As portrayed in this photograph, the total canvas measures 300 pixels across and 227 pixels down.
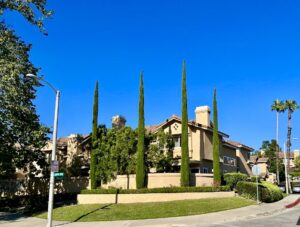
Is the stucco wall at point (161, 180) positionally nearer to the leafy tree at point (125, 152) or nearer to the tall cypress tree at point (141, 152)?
the leafy tree at point (125, 152)

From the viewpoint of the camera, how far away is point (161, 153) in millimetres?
33156

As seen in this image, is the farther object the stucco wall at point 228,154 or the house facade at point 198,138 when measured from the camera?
the stucco wall at point 228,154

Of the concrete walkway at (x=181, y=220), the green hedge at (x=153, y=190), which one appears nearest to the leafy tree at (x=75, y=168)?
the green hedge at (x=153, y=190)

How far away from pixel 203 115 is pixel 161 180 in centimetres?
1271

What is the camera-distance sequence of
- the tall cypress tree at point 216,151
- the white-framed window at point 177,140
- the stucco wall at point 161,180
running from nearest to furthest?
the stucco wall at point 161,180
the tall cypress tree at point 216,151
the white-framed window at point 177,140

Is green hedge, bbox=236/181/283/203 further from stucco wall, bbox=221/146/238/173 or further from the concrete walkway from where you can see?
stucco wall, bbox=221/146/238/173

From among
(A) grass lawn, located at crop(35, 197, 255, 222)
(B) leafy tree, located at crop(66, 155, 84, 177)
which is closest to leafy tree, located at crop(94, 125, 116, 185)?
(A) grass lawn, located at crop(35, 197, 255, 222)

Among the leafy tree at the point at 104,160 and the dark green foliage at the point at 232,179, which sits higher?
the leafy tree at the point at 104,160

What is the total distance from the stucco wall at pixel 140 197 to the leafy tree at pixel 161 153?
200 inches

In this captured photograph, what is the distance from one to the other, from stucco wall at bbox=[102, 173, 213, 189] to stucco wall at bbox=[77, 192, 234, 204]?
244cm

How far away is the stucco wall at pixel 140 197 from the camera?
91.4 feet

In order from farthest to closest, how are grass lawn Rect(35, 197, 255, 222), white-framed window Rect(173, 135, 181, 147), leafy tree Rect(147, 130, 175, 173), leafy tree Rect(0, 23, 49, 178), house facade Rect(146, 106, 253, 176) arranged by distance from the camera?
white-framed window Rect(173, 135, 181, 147) < house facade Rect(146, 106, 253, 176) < leafy tree Rect(147, 130, 175, 173) < leafy tree Rect(0, 23, 49, 178) < grass lawn Rect(35, 197, 255, 222)

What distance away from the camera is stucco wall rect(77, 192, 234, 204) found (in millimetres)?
27853

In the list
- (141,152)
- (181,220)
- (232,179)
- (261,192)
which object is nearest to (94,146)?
(141,152)
